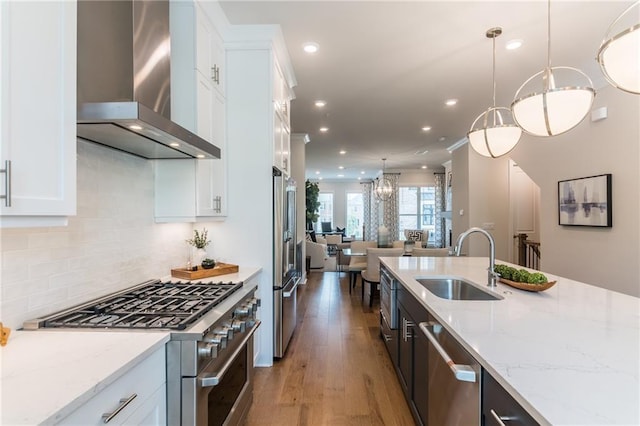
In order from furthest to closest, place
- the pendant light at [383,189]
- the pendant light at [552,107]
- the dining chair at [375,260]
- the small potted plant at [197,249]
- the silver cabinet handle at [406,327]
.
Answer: the pendant light at [383,189] < the dining chair at [375,260] < the small potted plant at [197,249] < the silver cabinet handle at [406,327] < the pendant light at [552,107]

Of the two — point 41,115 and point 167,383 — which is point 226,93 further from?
point 167,383

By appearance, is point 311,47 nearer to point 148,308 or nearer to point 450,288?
point 450,288

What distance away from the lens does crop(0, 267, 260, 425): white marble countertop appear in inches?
30.4

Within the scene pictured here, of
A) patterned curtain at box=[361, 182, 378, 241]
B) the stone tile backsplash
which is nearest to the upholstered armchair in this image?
patterned curtain at box=[361, 182, 378, 241]

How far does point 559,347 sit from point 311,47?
9.19ft

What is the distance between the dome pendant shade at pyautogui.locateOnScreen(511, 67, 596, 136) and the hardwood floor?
200 centimetres

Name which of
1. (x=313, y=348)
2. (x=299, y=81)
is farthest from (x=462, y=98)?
(x=313, y=348)

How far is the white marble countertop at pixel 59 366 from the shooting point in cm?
→ 77

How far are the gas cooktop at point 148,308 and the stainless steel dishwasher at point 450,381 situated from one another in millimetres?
1076

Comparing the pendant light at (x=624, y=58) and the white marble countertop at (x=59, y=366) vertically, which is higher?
the pendant light at (x=624, y=58)

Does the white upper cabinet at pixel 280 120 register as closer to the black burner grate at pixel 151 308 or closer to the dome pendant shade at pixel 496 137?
the black burner grate at pixel 151 308

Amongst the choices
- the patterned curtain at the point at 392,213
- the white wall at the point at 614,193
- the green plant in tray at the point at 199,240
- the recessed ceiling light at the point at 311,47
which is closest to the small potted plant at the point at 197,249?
the green plant in tray at the point at 199,240

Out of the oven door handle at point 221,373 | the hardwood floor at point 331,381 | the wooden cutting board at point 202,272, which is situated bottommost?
the hardwood floor at point 331,381

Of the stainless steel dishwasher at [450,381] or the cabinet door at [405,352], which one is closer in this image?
A: the stainless steel dishwasher at [450,381]
